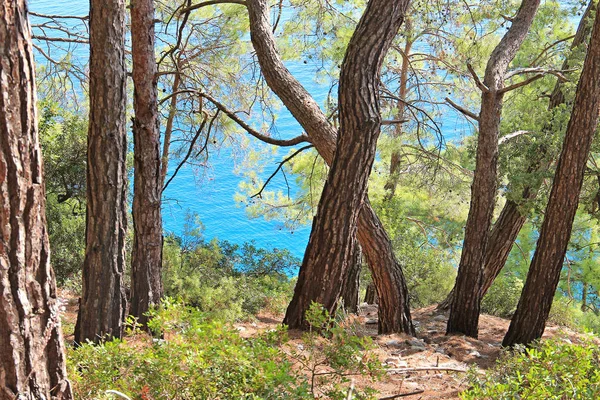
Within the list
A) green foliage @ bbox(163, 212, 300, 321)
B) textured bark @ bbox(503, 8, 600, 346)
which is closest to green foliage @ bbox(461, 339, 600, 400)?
textured bark @ bbox(503, 8, 600, 346)

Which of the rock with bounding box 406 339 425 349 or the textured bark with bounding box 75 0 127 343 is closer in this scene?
the textured bark with bounding box 75 0 127 343

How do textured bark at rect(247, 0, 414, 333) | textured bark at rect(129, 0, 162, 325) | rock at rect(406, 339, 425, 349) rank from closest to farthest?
textured bark at rect(129, 0, 162, 325), textured bark at rect(247, 0, 414, 333), rock at rect(406, 339, 425, 349)

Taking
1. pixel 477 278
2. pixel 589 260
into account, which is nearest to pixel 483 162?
pixel 477 278

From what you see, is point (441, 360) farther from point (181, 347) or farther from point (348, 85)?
point (181, 347)

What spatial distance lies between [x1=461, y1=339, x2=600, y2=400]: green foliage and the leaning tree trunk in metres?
1.84

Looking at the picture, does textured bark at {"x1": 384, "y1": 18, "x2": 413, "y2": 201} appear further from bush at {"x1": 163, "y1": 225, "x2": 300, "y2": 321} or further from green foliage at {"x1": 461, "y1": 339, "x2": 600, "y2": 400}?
green foliage at {"x1": 461, "y1": 339, "x2": 600, "y2": 400}

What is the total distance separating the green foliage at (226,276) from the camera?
746cm

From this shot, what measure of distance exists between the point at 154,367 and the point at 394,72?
350 inches

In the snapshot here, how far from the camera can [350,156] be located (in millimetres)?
4113

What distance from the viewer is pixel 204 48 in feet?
27.2

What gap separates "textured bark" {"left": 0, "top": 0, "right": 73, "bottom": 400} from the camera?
5.17 feet

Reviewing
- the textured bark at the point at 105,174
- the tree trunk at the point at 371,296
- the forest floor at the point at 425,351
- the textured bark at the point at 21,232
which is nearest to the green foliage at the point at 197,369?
the forest floor at the point at 425,351

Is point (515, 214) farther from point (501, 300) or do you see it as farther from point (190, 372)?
point (190, 372)

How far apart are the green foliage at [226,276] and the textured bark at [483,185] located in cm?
241
